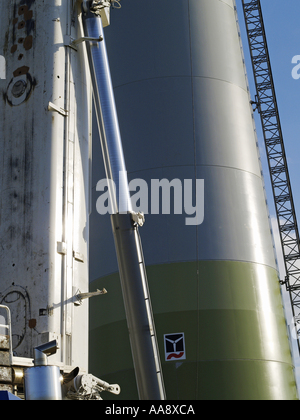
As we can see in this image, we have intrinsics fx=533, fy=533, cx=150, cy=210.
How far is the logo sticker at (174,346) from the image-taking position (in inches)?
644

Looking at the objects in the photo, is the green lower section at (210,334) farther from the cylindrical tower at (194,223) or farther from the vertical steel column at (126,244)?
the vertical steel column at (126,244)

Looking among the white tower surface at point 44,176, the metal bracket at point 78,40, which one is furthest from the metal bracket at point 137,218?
the metal bracket at point 78,40

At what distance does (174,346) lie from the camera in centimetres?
1645

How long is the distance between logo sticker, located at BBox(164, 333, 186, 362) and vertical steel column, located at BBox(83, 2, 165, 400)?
749 cm

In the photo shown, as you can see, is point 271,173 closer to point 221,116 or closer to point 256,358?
point 221,116

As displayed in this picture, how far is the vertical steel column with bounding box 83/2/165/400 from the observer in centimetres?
898

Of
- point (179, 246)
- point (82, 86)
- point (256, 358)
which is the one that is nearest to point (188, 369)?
point (256, 358)

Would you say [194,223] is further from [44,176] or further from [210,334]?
[44,176]

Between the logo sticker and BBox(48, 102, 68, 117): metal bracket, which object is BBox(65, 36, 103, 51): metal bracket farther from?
the logo sticker

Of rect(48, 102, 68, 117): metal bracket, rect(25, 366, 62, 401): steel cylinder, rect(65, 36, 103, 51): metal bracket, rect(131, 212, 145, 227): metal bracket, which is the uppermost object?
rect(65, 36, 103, 51): metal bracket

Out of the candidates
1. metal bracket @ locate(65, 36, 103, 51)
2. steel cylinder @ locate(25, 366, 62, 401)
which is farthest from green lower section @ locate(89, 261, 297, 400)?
steel cylinder @ locate(25, 366, 62, 401)

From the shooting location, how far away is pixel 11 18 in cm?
1030

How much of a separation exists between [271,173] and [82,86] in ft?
94.3

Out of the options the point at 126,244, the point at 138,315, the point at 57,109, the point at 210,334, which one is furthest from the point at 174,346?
the point at 57,109
